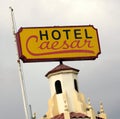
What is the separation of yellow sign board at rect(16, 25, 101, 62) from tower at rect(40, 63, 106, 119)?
177 cm

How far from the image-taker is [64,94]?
216 ft

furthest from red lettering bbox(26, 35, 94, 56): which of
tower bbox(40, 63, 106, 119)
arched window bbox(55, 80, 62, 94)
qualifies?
arched window bbox(55, 80, 62, 94)

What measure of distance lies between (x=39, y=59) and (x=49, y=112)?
5911mm

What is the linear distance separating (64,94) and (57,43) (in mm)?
5319

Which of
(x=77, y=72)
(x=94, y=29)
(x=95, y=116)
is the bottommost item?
(x=95, y=116)

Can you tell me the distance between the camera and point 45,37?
6494 cm

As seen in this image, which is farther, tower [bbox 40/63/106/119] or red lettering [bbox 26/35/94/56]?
tower [bbox 40/63/106/119]

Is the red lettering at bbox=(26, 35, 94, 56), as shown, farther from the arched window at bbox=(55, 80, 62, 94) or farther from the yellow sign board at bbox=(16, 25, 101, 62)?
the arched window at bbox=(55, 80, 62, 94)

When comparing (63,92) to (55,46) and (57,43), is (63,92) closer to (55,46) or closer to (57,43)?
(55,46)

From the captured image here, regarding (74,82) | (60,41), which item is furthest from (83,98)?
(60,41)

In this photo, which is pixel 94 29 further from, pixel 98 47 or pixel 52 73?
pixel 52 73

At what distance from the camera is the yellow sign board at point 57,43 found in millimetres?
63906

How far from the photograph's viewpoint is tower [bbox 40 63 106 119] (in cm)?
6550

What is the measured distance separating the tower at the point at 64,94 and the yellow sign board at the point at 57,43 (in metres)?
1.77
